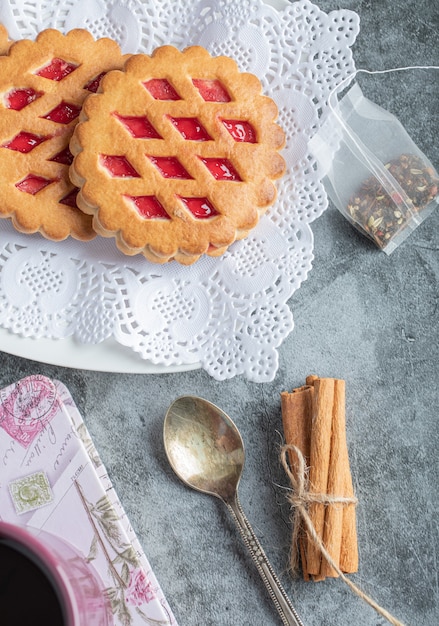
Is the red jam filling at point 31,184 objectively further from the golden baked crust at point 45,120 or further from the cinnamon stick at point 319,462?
the cinnamon stick at point 319,462

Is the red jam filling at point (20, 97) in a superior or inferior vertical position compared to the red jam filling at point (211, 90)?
Result: superior

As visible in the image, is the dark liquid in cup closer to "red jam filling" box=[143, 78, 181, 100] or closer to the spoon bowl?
the spoon bowl

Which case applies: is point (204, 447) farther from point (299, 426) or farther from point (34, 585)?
point (34, 585)

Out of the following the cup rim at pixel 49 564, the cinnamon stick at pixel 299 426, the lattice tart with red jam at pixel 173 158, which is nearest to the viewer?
the cup rim at pixel 49 564

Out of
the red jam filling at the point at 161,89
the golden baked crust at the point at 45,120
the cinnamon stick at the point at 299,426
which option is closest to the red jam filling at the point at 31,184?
the golden baked crust at the point at 45,120

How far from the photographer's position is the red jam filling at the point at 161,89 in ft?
4.08

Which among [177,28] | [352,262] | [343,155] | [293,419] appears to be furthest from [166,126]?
[293,419]

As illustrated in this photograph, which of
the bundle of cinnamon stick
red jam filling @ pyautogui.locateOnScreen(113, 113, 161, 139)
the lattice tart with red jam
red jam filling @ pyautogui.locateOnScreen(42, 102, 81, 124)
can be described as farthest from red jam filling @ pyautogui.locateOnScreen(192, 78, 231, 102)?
the bundle of cinnamon stick

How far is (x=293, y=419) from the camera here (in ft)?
4.37

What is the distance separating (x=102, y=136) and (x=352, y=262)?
0.52 meters

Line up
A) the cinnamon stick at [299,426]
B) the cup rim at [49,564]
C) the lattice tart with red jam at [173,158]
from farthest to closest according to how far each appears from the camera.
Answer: the cinnamon stick at [299,426], the lattice tart with red jam at [173,158], the cup rim at [49,564]

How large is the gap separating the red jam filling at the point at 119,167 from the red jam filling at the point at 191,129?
4.0 inches

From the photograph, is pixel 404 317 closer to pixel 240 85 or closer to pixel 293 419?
pixel 293 419

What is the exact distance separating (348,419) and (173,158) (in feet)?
1.89
